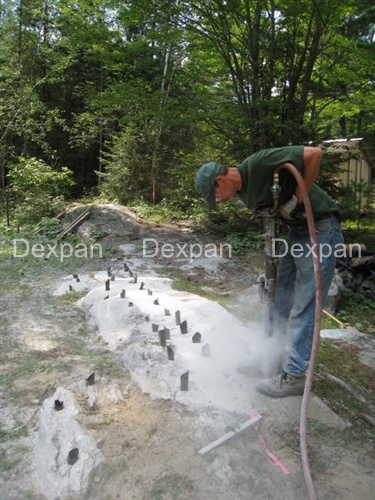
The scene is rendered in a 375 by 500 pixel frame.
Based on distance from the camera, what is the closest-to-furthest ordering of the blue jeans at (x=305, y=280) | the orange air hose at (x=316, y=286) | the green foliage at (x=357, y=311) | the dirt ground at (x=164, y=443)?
the dirt ground at (x=164, y=443)
the orange air hose at (x=316, y=286)
the blue jeans at (x=305, y=280)
the green foliage at (x=357, y=311)

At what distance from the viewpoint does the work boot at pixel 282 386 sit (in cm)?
259

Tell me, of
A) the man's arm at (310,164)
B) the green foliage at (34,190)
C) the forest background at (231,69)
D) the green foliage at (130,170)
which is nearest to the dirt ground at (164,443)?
the man's arm at (310,164)

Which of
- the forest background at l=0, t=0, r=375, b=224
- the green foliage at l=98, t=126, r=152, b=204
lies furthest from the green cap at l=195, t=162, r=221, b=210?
the green foliage at l=98, t=126, r=152, b=204

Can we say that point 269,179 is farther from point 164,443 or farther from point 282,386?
point 164,443

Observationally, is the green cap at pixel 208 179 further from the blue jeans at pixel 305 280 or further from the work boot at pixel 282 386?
the work boot at pixel 282 386

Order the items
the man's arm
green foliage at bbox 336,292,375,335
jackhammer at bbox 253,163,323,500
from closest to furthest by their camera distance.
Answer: jackhammer at bbox 253,163,323,500 → the man's arm → green foliage at bbox 336,292,375,335

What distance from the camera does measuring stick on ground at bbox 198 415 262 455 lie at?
2131mm

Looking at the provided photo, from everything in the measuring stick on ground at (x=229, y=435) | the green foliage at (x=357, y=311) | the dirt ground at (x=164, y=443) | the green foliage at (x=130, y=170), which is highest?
the green foliage at (x=130, y=170)

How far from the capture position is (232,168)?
2.52 meters

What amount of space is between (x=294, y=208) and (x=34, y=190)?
35.5 ft

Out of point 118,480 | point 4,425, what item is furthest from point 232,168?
point 4,425

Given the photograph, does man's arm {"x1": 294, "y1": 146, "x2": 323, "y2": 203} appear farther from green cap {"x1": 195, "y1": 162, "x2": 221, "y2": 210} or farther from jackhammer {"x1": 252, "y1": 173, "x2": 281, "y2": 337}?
green cap {"x1": 195, "y1": 162, "x2": 221, "y2": 210}

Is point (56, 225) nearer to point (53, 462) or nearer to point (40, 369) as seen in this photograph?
point (40, 369)

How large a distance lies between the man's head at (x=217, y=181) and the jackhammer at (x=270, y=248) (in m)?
0.25
